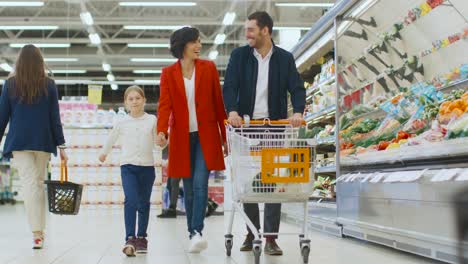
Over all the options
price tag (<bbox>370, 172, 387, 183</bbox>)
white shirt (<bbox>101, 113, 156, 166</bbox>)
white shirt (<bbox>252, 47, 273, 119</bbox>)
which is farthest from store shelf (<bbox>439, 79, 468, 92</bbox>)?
white shirt (<bbox>101, 113, 156, 166</bbox>)

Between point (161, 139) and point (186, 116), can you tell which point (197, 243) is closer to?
point (161, 139)

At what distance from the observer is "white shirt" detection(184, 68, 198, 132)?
3879 mm

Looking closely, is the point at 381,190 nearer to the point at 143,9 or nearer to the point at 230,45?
the point at 143,9

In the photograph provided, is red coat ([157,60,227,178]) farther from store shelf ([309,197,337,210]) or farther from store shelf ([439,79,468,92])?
store shelf ([309,197,337,210])

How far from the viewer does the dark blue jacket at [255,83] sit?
380 centimetres

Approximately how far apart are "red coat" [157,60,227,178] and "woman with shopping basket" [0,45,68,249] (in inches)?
42.1

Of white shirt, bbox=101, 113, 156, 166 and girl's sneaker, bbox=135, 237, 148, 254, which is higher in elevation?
white shirt, bbox=101, 113, 156, 166

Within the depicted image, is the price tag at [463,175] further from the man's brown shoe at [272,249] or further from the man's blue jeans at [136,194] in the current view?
the man's blue jeans at [136,194]

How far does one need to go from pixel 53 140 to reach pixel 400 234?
2640 millimetres

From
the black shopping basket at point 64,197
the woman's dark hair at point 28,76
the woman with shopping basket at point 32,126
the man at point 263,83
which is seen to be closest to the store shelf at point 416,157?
the man at point 263,83

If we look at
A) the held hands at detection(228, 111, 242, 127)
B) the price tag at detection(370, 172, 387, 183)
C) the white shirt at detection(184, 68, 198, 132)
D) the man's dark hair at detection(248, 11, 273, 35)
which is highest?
the man's dark hair at detection(248, 11, 273, 35)

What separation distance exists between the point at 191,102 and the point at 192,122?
0.45 ft

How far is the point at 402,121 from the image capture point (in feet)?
14.2

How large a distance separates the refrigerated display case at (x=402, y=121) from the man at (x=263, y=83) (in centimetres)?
81
